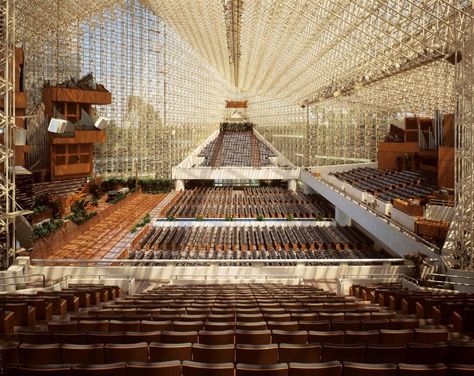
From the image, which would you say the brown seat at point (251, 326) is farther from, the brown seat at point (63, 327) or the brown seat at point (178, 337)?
the brown seat at point (63, 327)

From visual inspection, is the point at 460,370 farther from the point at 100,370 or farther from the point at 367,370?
the point at 100,370

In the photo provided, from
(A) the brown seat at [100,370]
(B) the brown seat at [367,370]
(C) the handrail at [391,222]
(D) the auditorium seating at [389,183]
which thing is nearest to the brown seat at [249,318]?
(B) the brown seat at [367,370]

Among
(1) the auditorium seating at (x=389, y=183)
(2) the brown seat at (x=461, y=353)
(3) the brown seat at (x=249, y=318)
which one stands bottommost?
(3) the brown seat at (x=249, y=318)

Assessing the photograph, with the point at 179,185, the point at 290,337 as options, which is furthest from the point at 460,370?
the point at 179,185

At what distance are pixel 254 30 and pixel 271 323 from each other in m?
30.2

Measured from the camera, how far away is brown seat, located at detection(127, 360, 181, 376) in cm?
374

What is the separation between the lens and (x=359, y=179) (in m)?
30.9

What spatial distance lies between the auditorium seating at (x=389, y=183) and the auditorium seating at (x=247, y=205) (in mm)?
3200

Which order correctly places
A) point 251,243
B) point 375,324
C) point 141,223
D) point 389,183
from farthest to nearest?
1. point 389,183
2. point 141,223
3. point 251,243
4. point 375,324

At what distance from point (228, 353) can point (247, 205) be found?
1104 inches

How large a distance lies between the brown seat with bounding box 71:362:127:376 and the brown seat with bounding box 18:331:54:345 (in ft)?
4.90

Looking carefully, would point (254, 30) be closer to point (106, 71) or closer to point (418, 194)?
point (106, 71)

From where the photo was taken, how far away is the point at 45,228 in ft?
57.9

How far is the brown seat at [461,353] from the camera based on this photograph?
14.4 feet
